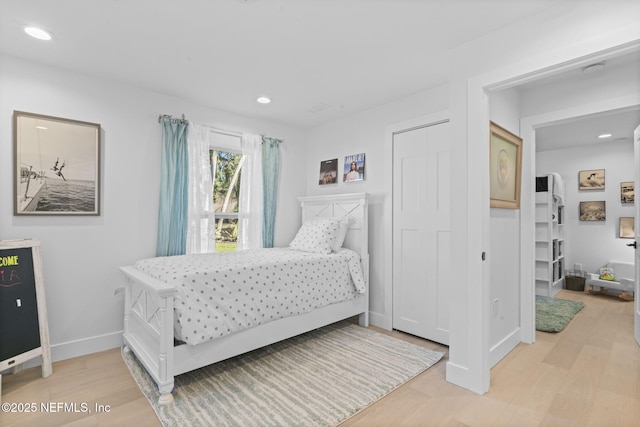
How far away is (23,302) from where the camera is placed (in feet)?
7.57

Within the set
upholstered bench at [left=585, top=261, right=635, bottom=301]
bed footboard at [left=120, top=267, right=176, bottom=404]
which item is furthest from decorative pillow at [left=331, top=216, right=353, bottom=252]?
upholstered bench at [left=585, top=261, right=635, bottom=301]

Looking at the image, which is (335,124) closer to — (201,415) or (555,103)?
(555,103)

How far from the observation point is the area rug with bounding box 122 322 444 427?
1888 mm

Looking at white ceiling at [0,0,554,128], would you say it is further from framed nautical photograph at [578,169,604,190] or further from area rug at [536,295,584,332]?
framed nautical photograph at [578,169,604,190]

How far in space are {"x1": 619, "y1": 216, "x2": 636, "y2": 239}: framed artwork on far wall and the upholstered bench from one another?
44 cm

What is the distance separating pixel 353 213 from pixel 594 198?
450 cm

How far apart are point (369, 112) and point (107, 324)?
3331 millimetres

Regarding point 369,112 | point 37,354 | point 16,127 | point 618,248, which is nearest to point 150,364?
point 37,354

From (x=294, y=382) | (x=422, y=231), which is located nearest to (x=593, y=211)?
(x=422, y=231)

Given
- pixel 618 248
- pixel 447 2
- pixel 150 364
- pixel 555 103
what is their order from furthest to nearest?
1. pixel 618 248
2. pixel 555 103
3. pixel 150 364
4. pixel 447 2

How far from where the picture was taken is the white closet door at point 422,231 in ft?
9.55

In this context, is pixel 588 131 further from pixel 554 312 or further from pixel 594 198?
pixel 554 312

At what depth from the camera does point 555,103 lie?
2.74m

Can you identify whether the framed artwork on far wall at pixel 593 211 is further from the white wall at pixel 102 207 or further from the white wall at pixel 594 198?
the white wall at pixel 102 207
